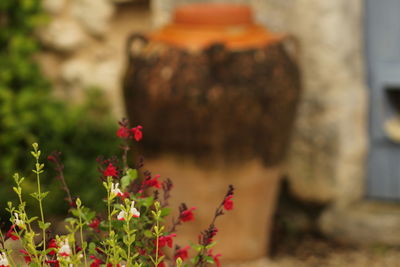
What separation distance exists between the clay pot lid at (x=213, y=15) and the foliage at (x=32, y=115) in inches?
39.5

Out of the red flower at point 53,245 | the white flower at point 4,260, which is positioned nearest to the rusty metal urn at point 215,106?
the red flower at point 53,245

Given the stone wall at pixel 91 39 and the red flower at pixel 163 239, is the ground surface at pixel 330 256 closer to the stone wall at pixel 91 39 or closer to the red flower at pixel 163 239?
A: the stone wall at pixel 91 39

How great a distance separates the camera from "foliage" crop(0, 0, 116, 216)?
3729mm

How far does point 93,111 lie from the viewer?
4.02 m

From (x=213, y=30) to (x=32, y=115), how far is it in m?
1.21

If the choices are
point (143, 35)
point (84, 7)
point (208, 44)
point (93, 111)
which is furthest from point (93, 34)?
point (208, 44)

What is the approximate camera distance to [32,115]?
3.79 m

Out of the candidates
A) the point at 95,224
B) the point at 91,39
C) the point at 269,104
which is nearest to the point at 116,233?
the point at 95,224

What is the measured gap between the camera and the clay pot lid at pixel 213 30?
2.98 meters

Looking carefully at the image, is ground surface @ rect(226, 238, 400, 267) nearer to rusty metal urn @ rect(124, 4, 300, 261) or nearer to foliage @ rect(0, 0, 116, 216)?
rusty metal urn @ rect(124, 4, 300, 261)

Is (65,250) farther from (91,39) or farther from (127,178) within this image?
(91,39)

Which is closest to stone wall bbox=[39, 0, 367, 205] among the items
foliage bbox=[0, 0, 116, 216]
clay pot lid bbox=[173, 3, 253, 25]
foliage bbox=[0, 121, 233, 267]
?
clay pot lid bbox=[173, 3, 253, 25]

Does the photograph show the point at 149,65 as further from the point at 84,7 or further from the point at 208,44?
the point at 84,7

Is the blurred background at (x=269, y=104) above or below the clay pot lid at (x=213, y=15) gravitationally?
below
